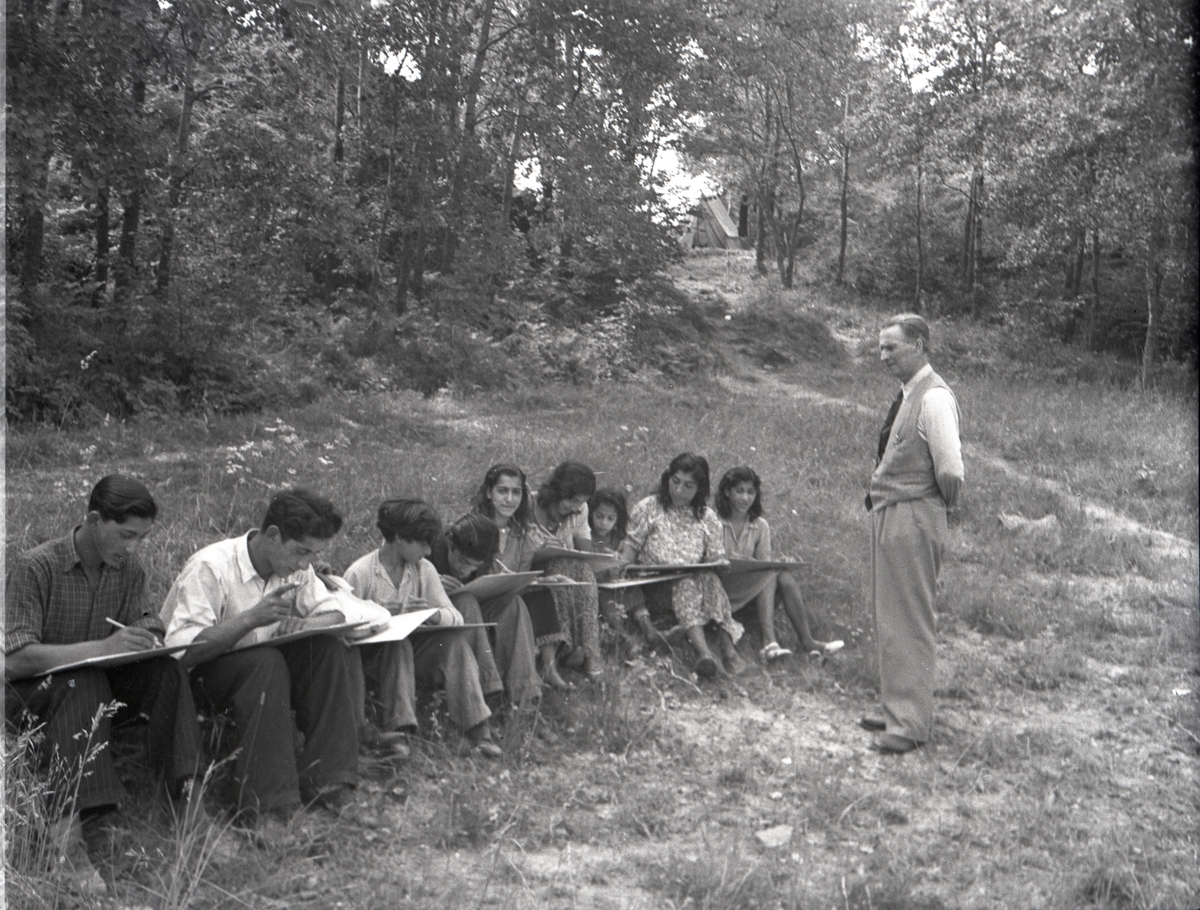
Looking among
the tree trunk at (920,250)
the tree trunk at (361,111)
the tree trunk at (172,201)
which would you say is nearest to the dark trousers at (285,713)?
the tree trunk at (172,201)

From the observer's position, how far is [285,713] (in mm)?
4016

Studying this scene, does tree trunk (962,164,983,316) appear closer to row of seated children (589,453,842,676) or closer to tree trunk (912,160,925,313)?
tree trunk (912,160,925,313)

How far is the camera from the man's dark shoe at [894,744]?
5.36 metres

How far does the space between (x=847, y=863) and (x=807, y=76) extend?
2396 centimetres

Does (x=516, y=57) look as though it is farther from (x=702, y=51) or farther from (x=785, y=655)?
(x=785, y=655)

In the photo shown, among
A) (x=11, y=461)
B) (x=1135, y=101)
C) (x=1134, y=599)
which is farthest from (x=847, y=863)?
(x=1135, y=101)

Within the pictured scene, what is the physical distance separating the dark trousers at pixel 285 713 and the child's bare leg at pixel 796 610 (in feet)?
10.5

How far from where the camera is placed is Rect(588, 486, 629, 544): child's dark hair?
663 cm

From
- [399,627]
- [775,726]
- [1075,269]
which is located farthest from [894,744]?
[1075,269]

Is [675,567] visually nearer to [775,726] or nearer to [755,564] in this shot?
[755,564]

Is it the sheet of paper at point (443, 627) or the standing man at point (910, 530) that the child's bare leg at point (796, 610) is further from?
the sheet of paper at point (443, 627)

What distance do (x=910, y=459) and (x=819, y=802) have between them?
1624mm

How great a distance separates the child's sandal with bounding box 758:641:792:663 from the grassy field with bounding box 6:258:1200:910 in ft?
0.20

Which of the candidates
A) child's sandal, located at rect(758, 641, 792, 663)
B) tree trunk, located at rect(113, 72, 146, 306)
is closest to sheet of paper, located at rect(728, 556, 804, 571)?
child's sandal, located at rect(758, 641, 792, 663)
